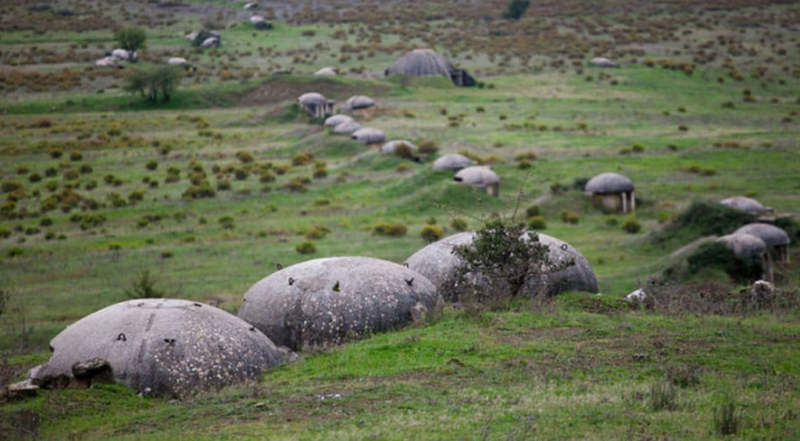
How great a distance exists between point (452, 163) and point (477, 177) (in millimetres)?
3829

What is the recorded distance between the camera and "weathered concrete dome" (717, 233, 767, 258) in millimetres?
32312

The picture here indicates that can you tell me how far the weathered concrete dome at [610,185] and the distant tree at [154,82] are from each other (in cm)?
3809

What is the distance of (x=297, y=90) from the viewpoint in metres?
77.6

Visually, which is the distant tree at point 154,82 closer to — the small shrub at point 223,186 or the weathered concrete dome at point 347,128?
the weathered concrete dome at point 347,128

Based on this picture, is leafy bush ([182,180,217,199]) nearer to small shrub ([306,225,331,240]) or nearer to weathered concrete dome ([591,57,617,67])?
small shrub ([306,225,331,240])

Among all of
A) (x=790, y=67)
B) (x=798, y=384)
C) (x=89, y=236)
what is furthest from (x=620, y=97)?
(x=798, y=384)

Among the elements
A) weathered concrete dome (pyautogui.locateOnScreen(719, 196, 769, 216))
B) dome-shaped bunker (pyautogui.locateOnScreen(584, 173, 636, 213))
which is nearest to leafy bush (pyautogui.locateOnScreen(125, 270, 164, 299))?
dome-shaped bunker (pyautogui.locateOnScreen(584, 173, 636, 213))

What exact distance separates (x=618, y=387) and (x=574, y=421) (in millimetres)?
1822

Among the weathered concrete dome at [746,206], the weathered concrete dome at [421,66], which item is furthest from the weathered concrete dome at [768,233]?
the weathered concrete dome at [421,66]

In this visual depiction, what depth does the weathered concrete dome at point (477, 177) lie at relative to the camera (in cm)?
4509

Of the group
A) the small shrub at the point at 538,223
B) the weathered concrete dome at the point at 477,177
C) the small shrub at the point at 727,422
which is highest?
the small shrub at the point at 727,422

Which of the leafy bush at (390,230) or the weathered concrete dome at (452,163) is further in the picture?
the weathered concrete dome at (452,163)

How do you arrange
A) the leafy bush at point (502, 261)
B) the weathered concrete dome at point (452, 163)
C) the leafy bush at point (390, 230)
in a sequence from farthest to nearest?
1. the weathered concrete dome at point (452, 163)
2. the leafy bush at point (390, 230)
3. the leafy bush at point (502, 261)

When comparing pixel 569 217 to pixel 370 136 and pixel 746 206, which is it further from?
pixel 370 136
